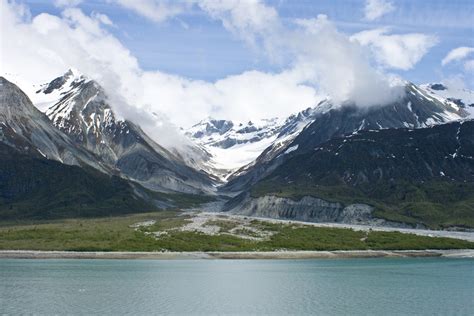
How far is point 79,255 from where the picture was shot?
17100cm

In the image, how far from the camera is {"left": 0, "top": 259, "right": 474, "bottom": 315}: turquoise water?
8288 cm

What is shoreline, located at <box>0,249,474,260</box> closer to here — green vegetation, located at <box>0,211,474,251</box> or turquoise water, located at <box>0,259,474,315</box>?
green vegetation, located at <box>0,211,474,251</box>

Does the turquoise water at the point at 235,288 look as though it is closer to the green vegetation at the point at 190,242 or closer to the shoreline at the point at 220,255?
the shoreline at the point at 220,255

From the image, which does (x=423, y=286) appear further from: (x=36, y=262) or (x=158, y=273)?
(x=36, y=262)

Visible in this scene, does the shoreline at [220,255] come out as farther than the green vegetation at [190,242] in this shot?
No

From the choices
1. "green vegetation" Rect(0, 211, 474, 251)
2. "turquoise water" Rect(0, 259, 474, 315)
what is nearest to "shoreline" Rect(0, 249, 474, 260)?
"green vegetation" Rect(0, 211, 474, 251)

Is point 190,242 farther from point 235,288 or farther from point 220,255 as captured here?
point 235,288

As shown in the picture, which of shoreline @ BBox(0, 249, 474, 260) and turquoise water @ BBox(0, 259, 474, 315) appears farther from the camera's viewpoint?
shoreline @ BBox(0, 249, 474, 260)

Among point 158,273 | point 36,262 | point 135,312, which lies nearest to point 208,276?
point 158,273

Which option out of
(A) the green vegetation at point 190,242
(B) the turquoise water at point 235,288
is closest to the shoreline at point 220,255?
(A) the green vegetation at point 190,242

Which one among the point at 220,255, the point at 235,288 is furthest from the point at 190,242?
the point at 235,288

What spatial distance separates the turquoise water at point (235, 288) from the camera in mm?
82875

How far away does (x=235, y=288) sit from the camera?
103438mm

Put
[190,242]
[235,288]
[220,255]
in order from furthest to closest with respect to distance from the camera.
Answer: [190,242] → [220,255] → [235,288]
